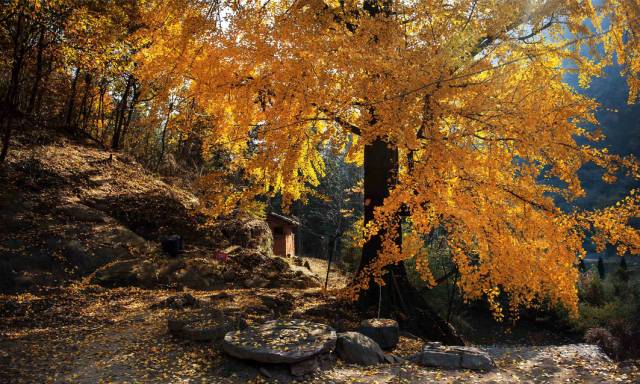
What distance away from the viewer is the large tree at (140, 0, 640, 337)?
221 inches

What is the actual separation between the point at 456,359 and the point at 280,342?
244 cm

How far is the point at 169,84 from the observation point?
24.5ft

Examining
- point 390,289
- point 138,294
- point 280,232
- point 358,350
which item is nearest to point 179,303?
point 138,294

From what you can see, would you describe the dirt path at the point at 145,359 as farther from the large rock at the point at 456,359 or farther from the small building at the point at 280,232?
the small building at the point at 280,232

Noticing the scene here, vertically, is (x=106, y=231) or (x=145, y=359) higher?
(x=106, y=231)

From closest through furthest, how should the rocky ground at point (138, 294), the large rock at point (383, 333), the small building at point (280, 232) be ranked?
the rocky ground at point (138, 294), the large rock at point (383, 333), the small building at point (280, 232)

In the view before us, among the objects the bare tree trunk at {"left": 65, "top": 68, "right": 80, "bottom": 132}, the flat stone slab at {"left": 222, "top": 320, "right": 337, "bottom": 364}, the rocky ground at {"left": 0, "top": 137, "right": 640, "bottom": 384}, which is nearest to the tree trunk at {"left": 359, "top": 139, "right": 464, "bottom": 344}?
the rocky ground at {"left": 0, "top": 137, "right": 640, "bottom": 384}

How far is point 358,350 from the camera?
19.5ft

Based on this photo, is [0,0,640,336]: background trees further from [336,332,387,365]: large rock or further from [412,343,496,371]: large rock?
[336,332,387,365]: large rock

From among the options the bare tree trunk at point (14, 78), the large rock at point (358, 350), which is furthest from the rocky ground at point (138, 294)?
the bare tree trunk at point (14, 78)

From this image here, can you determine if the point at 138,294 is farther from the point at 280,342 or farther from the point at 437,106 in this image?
the point at 437,106

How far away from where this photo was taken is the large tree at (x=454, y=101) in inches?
221

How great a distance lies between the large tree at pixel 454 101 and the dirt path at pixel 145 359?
3.60 feet

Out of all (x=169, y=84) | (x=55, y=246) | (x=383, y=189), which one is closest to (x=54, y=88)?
(x=55, y=246)
